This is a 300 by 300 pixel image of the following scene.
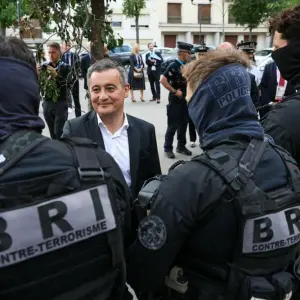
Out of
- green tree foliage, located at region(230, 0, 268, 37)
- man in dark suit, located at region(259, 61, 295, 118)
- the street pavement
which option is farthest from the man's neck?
green tree foliage, located at region(230, 0, 268, 37)

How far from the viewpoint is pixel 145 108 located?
1100cm

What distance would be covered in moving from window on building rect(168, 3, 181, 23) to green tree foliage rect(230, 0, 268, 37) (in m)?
12.9

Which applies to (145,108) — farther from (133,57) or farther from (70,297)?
(70,297)

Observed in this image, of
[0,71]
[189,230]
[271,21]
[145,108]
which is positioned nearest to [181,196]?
[189,230]

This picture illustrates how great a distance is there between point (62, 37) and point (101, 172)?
7.67ft

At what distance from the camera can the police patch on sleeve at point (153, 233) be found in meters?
1.47

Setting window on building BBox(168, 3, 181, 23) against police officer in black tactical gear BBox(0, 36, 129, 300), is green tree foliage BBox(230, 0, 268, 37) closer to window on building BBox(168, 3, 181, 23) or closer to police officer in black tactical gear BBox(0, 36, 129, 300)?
window on building BBox(168, 3, 181, 23)

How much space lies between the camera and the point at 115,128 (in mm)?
2623

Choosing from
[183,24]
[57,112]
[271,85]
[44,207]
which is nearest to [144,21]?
[183,24]

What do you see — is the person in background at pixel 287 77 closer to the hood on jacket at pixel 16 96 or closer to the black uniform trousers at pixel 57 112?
the hood on jacket at pixel 16 96

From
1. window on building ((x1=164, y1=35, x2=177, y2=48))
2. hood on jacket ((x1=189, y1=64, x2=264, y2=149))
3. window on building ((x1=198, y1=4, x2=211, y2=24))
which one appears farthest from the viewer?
window on building ((x1=164, y1=35, x2=177, y2=48))

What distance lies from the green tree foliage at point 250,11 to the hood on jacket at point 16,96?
24.9 meters

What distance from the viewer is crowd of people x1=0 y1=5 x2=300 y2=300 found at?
124 centimetres

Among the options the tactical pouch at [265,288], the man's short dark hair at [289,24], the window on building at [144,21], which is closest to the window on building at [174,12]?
the window on building at [144,21]
